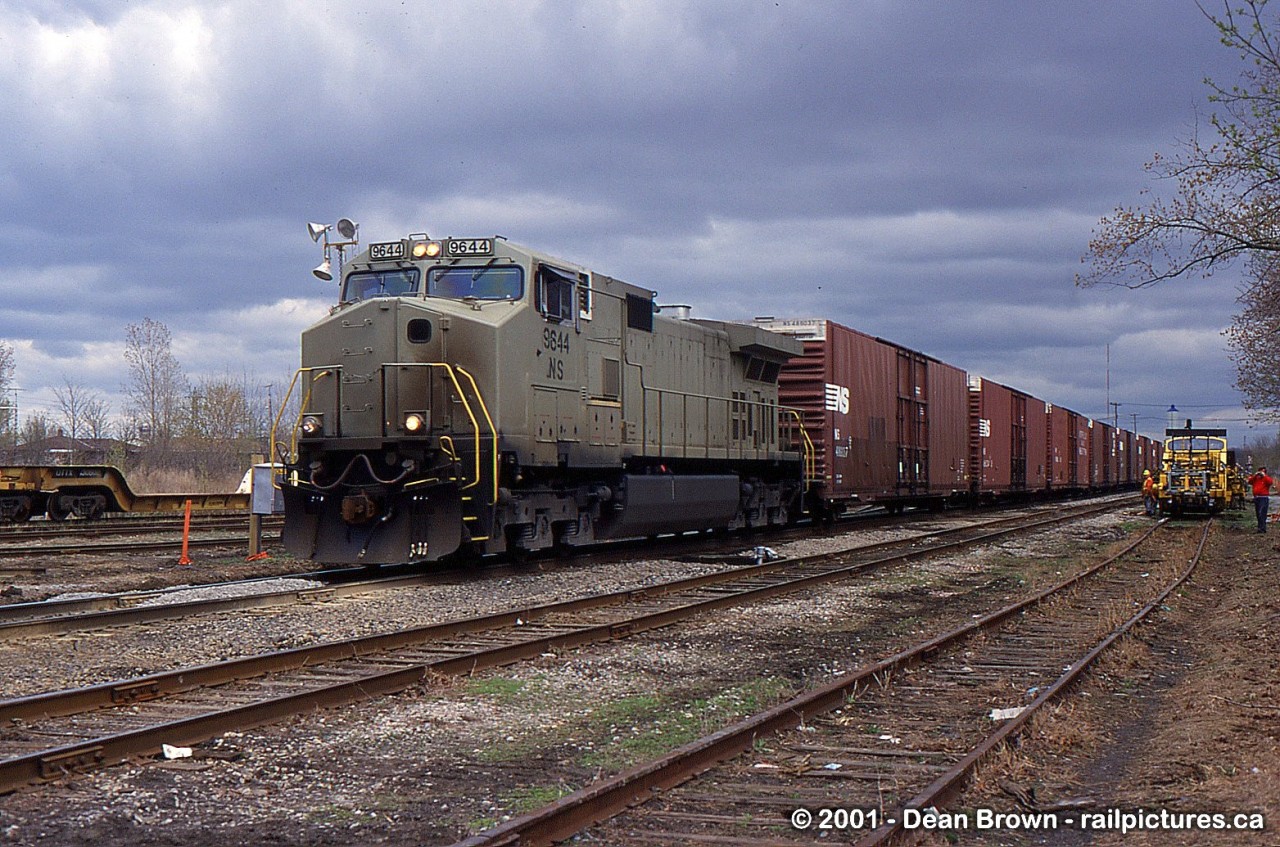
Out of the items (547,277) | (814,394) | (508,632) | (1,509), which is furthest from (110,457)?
(508,632)

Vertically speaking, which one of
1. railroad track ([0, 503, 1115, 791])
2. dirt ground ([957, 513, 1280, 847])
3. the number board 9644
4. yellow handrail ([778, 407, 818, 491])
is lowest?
dirt ground ([957, 513, 1280, 847])

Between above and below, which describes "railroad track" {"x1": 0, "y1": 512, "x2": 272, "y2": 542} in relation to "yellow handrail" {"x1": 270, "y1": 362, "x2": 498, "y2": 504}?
below

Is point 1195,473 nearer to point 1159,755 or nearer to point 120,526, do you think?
point 120,526

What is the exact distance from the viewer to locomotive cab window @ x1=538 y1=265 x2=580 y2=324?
14.7 metres

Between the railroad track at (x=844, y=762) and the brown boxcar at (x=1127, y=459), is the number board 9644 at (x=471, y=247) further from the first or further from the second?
the brown boxcar at (x=1127, y=459)

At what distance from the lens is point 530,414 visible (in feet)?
46.9

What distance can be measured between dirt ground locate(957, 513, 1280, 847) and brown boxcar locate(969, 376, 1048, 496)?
23.4 meters

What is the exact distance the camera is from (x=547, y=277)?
14812 mm

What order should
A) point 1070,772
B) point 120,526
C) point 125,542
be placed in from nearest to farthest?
point 1070,772 → point 125,542 → point 120,526

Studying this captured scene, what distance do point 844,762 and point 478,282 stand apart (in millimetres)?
9473

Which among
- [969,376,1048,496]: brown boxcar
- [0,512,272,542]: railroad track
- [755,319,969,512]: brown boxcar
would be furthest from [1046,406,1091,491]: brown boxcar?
[0,512,272,542]: railroad track

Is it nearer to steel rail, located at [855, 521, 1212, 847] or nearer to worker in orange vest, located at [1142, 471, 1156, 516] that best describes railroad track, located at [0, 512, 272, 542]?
steel rail, located at [855, 521, 1212, 847]

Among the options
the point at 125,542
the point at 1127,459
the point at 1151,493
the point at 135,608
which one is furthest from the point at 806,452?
the point at 1127,459

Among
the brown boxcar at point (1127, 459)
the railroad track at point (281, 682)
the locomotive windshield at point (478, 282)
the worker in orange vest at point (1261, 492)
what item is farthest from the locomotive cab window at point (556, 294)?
the brown boxcar at point (1127, 459)
